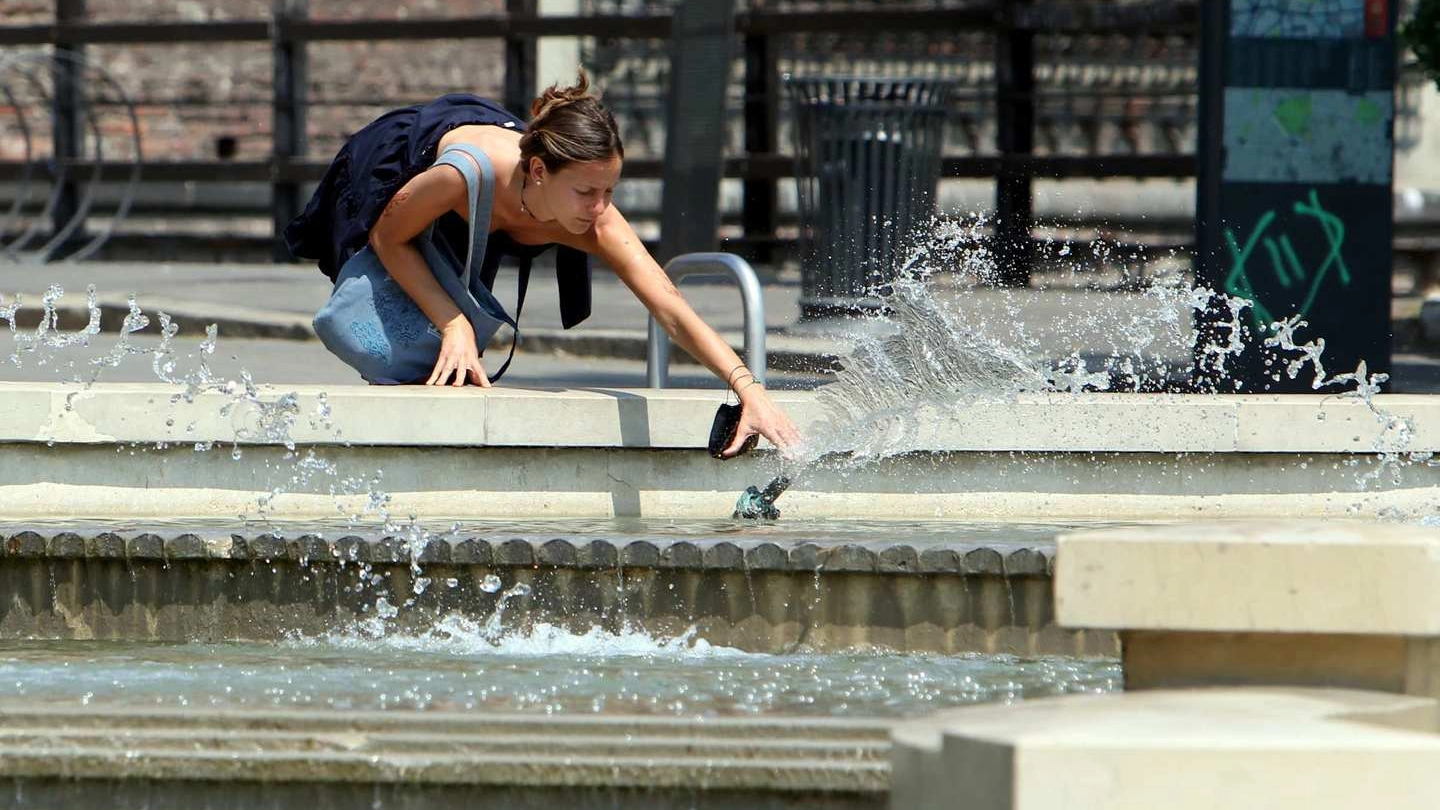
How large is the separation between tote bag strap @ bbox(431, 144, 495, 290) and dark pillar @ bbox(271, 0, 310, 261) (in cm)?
1180

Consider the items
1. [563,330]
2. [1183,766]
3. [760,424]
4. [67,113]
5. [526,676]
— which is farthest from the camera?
[67,113]

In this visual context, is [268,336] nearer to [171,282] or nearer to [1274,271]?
[171,282]

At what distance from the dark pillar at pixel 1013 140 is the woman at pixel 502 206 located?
875cm

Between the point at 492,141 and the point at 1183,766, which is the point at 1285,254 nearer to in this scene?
the point at 492,141

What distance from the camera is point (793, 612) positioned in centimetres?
465

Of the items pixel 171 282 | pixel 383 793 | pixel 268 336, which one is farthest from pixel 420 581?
pixel 171 282

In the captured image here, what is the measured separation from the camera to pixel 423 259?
5523mm

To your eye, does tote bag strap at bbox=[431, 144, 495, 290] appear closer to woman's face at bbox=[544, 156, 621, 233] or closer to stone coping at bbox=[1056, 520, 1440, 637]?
woman's face at bbox=[544, 156, 621, 233]

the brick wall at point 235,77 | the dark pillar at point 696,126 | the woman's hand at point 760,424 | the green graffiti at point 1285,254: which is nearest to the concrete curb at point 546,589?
the woman's hand at point 760,424

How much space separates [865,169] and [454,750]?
7.45 meters

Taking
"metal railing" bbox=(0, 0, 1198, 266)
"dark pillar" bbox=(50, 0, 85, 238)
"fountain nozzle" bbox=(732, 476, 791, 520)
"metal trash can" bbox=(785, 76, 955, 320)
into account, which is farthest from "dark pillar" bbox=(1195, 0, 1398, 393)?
"dark pillar" bbox=(50, 0, 85, 238)

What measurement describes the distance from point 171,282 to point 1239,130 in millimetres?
8037

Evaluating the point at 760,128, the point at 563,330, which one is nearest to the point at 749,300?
the point at 563,330

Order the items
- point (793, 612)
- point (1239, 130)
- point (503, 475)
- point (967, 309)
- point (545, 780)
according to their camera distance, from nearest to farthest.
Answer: point (545, 780)
point (793, 612)
point (503, 475)
point (1239, 130)
point (967, 309)
